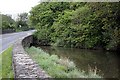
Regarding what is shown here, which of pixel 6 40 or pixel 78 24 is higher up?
pixel 78 24

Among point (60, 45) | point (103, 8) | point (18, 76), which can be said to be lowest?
point (60, 45)

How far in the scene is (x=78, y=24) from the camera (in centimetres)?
3234

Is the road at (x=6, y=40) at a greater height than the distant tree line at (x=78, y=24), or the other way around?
the distant tree line at (x=78, y=24)

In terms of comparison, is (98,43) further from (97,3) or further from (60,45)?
(97,3)

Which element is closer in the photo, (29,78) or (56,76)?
(29,78)

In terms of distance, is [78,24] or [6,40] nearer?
[6,40]

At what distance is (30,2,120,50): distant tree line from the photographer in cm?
2517

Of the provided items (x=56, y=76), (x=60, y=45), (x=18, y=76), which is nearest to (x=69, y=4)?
(x=60, y=45)

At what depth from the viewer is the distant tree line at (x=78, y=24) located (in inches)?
991

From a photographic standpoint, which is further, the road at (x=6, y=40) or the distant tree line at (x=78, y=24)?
the distant tree line at (x=78, y=24)

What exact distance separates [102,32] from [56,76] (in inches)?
746

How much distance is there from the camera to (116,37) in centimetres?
2572

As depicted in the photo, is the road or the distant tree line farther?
the distant tree line

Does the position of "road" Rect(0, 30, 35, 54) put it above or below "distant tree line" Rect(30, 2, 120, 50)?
below
